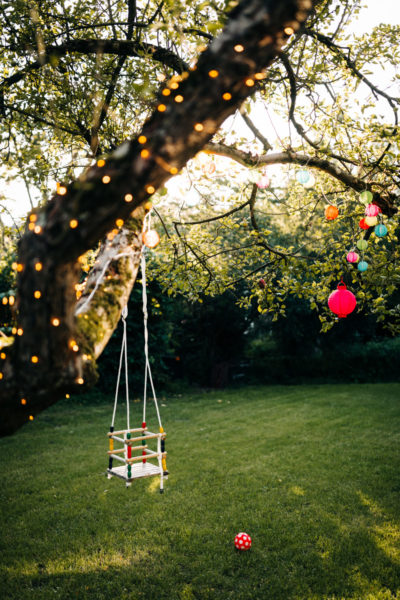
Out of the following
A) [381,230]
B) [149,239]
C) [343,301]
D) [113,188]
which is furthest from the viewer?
[381,230]

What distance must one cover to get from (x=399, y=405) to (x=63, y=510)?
952 centimetres

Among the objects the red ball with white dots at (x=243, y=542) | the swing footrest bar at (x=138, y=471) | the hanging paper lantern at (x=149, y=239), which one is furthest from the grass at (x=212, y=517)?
the hanging paper lantern at (x=149, y=239)

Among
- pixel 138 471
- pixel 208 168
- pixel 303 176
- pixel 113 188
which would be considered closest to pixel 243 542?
pixel 138 471

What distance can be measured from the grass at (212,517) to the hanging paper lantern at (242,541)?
0.28ft

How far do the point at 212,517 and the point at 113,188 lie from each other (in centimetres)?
477

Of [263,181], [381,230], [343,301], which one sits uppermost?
[263,181]

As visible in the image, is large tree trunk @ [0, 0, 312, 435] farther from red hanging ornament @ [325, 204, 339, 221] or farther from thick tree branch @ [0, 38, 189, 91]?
red hanging ornament @ [325, 204, 339, 221]

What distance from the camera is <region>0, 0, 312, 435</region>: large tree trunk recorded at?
76.0 inches

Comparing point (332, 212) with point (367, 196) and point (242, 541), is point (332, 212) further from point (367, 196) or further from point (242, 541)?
point (242, 541)

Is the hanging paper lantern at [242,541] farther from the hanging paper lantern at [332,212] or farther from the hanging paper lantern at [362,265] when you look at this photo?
the hanging paper lantern at [332,212]

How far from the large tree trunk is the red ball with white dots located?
346cm

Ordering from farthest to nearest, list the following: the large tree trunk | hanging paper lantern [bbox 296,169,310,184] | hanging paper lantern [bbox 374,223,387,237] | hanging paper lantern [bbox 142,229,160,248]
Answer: hanging paper lantern [bbox 374,223,387,237]
hanging paper lantern [bbox 296,169,310,184]
hanging paper lantern [bbox 142,229,160,248]
the large tree trunk

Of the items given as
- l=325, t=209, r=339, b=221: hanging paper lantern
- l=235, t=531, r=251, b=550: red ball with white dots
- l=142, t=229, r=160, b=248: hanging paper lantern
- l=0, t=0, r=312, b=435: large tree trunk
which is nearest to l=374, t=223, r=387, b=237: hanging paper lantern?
l=325, t=209, r=339, b=221: hanging paper lantern

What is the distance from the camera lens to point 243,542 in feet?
15.0
